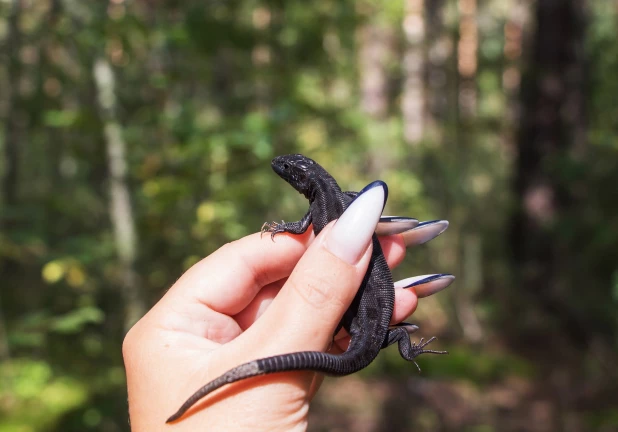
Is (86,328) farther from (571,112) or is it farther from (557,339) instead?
(571,112)

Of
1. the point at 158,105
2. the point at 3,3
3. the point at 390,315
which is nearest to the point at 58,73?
the point at 158,105

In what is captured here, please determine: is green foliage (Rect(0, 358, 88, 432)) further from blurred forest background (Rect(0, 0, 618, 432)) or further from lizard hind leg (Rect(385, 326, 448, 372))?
lizard hind leg (Rect(385, 326, 448, 372))

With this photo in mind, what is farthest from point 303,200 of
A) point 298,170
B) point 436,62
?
point 436,62

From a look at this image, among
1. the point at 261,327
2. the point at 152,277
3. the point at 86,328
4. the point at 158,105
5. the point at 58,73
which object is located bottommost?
the point at 86,328

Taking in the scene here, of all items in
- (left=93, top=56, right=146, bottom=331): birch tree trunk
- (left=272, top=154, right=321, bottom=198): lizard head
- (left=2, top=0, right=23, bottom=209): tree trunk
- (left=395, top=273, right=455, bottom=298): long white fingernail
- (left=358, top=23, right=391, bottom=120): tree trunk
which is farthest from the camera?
(left=358, top=23, right=391, bottom=120): tree trunk

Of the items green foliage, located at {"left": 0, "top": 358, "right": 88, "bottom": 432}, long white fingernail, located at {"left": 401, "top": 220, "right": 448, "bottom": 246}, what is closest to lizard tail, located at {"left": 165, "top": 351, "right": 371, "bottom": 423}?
long white fingernail, located at {"left": 401, "top": 220, "right": 448, "bottom": 246}

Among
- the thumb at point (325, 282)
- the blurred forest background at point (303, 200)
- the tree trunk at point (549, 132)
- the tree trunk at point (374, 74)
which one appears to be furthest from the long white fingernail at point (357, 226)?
the tree trunk at point (549, 132)
